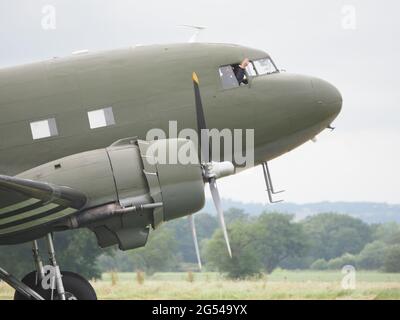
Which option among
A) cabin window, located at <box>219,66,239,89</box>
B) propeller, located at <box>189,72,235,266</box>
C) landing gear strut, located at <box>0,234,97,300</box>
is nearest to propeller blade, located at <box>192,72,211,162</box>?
propeller, located at <box>189,72,235,266</box>

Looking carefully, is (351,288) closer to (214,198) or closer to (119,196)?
(214,198)

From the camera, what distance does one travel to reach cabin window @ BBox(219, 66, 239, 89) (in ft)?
59.5

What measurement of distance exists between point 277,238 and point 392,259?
26.6 ft

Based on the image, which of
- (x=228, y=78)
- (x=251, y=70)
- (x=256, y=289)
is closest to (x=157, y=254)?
(x=256, y=289)

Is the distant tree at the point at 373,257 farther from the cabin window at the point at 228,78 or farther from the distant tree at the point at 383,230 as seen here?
the cabin window at the point at 228,78

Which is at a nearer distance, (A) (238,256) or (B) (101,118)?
(B) (101,118)

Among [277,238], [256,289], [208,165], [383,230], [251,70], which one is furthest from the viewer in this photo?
[383,230]

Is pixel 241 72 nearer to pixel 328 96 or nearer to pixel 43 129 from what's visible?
pixel 328 96

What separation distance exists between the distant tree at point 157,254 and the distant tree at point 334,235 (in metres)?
5.16

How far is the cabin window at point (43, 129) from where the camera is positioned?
56.3ft

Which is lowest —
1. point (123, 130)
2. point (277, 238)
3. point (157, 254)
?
point (157, 254)

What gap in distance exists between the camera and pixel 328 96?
18.7 metres

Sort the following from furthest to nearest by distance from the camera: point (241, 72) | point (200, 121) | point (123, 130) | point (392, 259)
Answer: point (392, 259), point (241, 72), point (123, 130), point (200, 121)
